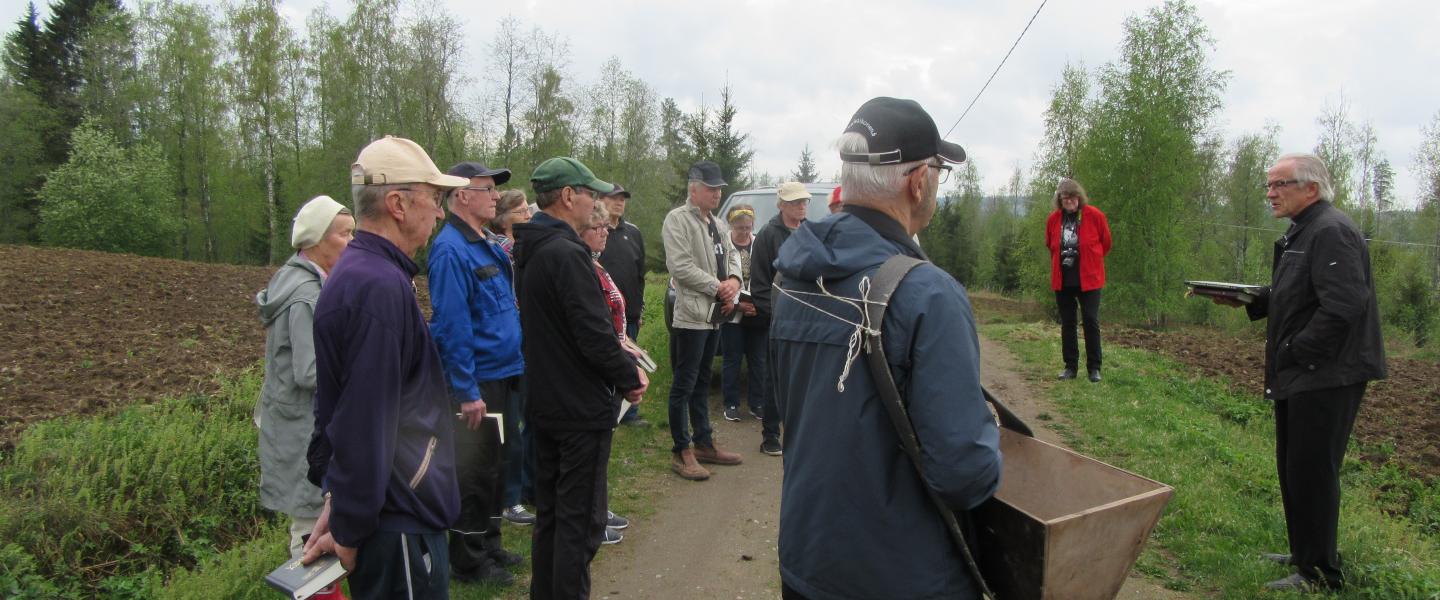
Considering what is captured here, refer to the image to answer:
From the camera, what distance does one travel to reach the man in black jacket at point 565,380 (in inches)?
131

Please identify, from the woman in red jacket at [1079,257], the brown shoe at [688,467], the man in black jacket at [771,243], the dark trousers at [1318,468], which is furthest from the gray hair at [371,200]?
the woman in red jacket at [1079,257]

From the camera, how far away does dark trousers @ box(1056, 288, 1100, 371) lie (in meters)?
8.48

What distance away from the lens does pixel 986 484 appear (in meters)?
1.69

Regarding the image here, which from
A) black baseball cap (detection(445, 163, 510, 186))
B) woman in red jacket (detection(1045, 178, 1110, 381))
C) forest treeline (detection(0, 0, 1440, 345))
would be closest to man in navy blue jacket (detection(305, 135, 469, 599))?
black baseball cap (detection(445, 163, 510, 186))

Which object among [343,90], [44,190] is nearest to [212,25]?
[343,90]

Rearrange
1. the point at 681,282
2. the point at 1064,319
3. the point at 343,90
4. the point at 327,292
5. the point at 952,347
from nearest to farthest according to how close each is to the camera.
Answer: the point at 952,347 < the point at 327,292 < the point at 681,282 < the point at 1064,319 < the point at 343,90

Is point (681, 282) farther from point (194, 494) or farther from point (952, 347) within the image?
point (952, 347)

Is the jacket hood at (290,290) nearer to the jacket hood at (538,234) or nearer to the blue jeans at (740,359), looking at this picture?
the jacket hood at (538,234)

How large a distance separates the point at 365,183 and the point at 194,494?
3570 mm

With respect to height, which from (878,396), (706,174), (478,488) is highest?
(706,174)

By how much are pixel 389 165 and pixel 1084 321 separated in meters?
8.22

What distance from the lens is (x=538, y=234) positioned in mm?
3426

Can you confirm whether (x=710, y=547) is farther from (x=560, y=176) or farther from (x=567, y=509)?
(x=560, y=176)

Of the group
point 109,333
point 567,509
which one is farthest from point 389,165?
point 109,333
